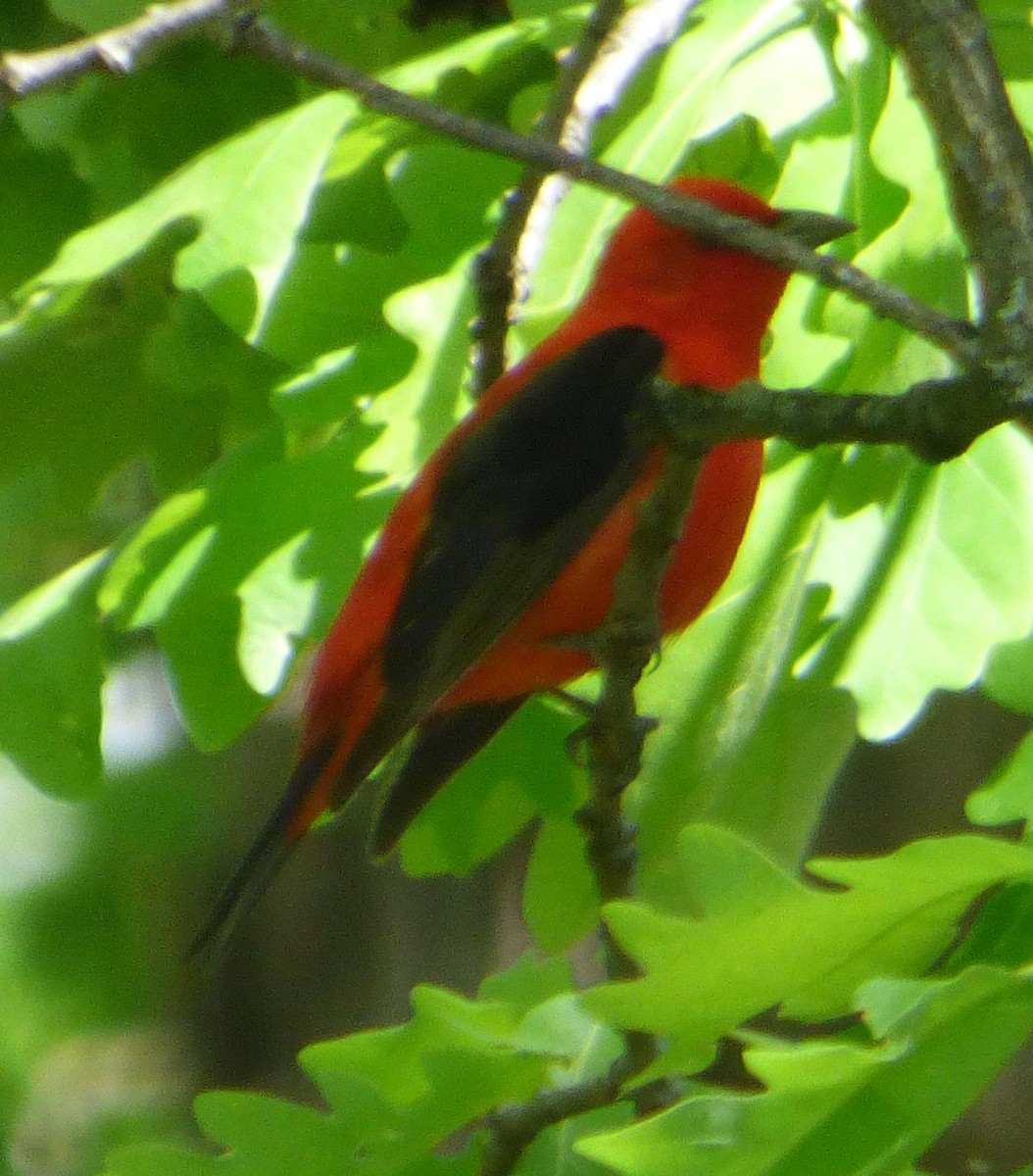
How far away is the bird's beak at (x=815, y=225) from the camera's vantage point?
1.84 m

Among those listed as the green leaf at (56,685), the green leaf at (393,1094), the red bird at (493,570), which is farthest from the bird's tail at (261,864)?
the green leaf at (393,1094)

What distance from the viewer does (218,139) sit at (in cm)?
224

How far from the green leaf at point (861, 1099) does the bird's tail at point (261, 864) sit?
0.80 meters

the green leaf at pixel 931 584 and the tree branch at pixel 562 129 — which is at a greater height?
the tree branch at pixel 562 129

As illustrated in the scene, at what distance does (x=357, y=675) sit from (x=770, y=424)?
87 centimetres

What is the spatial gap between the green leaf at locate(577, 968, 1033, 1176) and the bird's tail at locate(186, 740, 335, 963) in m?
0.80

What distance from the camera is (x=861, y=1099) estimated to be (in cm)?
110

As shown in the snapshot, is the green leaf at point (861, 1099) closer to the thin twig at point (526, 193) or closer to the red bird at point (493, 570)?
the red bird at point (493, 570)

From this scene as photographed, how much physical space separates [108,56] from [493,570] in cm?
90

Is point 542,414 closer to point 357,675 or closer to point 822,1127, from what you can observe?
point 357,675

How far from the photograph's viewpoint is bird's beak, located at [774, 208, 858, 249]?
1844 millimetres

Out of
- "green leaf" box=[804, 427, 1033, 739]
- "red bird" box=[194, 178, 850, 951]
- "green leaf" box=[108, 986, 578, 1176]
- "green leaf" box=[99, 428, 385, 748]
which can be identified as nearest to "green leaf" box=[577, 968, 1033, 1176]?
"green leaf" box=[108, 986, 578, 1176]

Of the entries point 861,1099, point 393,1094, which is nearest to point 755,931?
point 861,1099

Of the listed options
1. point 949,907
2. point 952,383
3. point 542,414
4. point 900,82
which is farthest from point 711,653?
point 952,383
